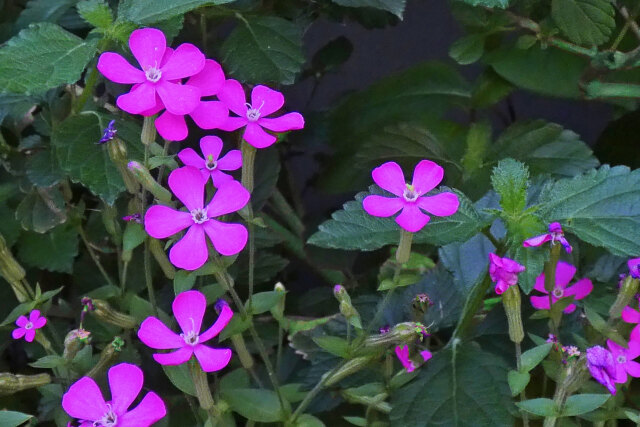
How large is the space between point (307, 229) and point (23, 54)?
509mm

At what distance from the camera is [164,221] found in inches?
20.1

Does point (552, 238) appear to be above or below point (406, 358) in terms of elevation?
above

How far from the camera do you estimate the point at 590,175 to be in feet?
2.08

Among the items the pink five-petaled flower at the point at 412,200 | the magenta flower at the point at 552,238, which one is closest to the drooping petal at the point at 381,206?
the pink five-petaled flower at the point at 412,200

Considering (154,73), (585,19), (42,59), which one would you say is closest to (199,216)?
(154,73)

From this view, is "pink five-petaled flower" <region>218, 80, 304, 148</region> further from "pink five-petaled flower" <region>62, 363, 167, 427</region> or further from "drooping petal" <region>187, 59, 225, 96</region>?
"pink five-petaled flower" <region>62, 363, 167, 427</region>

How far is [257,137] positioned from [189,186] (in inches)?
2.6

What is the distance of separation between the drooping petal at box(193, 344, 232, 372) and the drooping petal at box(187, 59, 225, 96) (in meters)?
0.19

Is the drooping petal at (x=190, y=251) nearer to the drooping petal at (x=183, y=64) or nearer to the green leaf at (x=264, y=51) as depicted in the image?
the drooping petal at (x=183, y=64)

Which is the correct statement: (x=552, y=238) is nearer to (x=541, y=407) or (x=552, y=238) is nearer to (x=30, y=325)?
(x=541, y=407)

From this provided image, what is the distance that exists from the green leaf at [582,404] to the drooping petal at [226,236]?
273 mm

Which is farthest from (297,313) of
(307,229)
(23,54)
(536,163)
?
(23,54)

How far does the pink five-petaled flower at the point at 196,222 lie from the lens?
19.8 inches

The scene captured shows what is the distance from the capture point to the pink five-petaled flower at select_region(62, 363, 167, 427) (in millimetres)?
512
